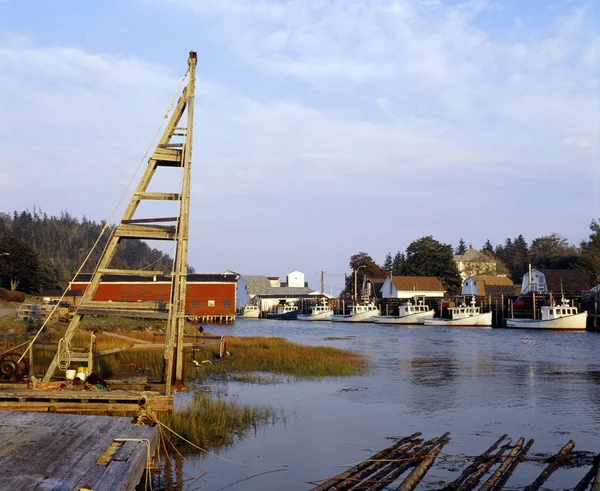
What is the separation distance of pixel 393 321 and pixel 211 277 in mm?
32914

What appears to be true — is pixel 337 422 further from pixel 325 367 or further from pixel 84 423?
pixel 325 367

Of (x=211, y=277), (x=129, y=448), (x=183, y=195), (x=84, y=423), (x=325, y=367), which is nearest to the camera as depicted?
(x=129, y=448)

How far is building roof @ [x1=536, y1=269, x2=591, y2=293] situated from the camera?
332 ft

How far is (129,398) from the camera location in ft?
48.1

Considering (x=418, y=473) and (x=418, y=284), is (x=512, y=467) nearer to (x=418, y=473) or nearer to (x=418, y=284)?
(x=418, y=473)

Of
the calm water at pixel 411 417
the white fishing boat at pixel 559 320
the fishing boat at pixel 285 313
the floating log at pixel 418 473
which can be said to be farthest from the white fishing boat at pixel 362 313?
the floating log at pixel 418 473

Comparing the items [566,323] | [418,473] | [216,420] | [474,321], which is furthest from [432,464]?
[474,321]

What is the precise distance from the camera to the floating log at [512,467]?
12.1 m

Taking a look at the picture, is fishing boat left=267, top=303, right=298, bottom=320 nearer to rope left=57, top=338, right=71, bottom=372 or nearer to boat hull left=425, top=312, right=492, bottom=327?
boat hull left=425, top=312, right=492, bottom=327

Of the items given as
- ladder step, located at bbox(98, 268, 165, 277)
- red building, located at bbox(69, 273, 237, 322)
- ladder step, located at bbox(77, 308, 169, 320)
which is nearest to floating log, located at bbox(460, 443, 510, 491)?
ladder step, located at bbox(77, 308, 169, 320)

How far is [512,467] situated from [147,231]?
11058 millimetres

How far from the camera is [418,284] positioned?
12638 cm

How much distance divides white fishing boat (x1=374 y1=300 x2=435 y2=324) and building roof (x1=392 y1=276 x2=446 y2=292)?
911cm

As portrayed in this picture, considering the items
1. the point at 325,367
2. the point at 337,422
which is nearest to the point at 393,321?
the point at 325,367
